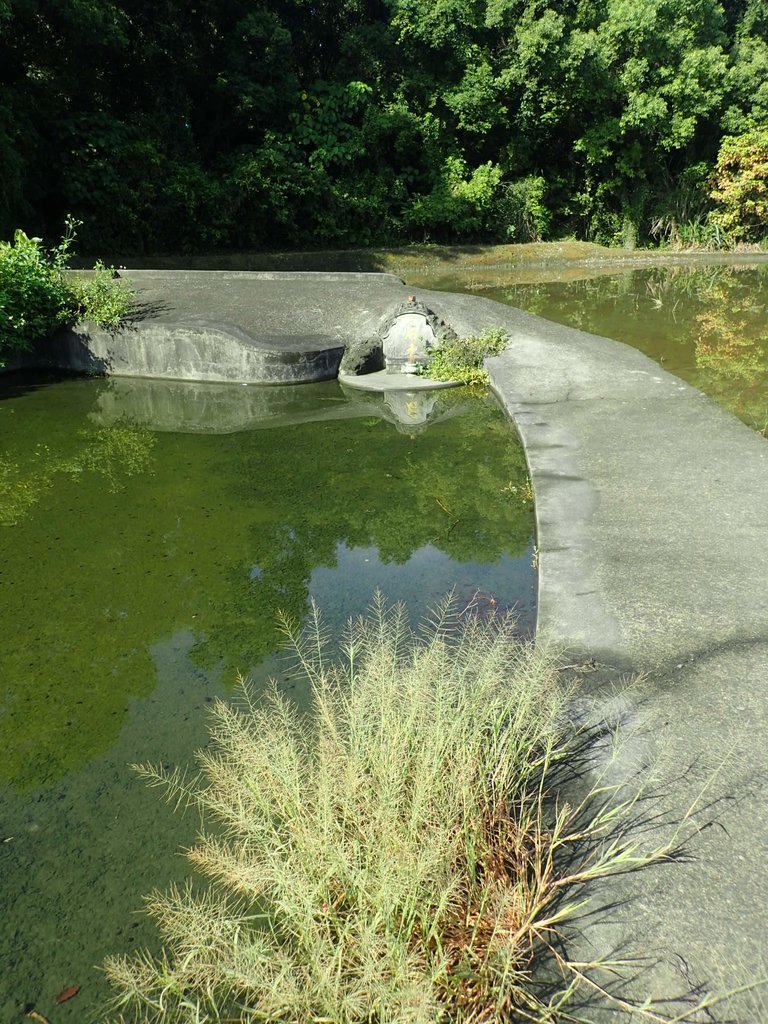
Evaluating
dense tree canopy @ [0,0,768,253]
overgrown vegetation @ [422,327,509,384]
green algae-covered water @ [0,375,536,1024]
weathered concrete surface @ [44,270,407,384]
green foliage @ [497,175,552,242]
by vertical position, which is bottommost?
green algae-covered water @ [0,375,536,1024]

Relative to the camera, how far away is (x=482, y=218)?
56.5 feet

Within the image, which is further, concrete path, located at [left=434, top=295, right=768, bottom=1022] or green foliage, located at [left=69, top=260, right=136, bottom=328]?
green foliage, located at [left=69, top=260, right=136, bottom=328]

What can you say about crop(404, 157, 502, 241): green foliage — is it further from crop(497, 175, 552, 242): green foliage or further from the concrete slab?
the concrete slab

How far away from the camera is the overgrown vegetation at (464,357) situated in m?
7.43

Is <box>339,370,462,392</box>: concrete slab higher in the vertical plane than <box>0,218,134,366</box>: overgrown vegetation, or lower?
lower

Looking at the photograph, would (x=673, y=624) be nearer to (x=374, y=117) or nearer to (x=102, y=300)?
(x=102, y=300)

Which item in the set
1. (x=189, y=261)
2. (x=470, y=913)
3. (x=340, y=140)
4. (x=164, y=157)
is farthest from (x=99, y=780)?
(x=340, y=140)

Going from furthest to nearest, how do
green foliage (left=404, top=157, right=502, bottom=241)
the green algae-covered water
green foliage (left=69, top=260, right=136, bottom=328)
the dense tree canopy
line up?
green foliage (left=404, top=157, right=502, bottom=241)
the dense tree canopy
green foliage (left=69, top=260, right=136, bottom=328)
the green algae-covered water

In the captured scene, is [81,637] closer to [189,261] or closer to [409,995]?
[409,995]

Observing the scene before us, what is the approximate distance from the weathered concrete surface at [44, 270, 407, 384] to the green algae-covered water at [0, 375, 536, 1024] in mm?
295

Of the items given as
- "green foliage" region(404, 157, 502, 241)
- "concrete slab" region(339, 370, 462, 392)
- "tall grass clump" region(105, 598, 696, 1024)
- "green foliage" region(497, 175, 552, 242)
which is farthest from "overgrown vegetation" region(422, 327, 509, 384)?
"green foliage" region(497, 175, 552, 242)

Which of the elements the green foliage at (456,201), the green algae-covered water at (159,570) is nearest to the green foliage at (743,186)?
the green foliage at (456,201)

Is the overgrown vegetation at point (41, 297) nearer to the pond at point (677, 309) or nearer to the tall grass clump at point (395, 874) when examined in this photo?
the pond at point (677, 309)

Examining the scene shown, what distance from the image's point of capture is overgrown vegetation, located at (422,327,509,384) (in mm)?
7430
